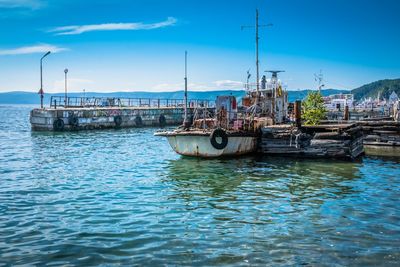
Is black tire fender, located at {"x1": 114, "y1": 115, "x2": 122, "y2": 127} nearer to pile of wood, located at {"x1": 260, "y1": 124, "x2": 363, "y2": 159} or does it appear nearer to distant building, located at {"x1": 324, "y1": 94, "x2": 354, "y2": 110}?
distant building, located at {"x1": 324, "y1": 94, "x2": 354, "y2": 110}

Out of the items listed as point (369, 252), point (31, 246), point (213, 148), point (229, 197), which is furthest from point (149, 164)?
point (369, 252)

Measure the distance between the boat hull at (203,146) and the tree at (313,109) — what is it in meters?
7.53

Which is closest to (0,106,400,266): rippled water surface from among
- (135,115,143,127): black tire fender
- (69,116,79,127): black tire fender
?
(69,116,79,127): black tire fender

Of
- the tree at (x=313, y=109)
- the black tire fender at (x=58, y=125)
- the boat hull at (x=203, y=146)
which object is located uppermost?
the tree at (x=313, y=109)

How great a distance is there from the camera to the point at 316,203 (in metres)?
13.9

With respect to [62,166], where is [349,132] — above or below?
above

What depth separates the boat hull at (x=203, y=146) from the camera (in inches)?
938

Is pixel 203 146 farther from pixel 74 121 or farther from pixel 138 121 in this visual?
pixel 138 121

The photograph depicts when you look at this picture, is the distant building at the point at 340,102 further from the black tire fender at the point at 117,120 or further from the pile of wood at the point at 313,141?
the pile of wood at the point at 313,141

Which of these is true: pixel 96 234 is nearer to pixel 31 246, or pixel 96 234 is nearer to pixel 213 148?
pixel 31 246

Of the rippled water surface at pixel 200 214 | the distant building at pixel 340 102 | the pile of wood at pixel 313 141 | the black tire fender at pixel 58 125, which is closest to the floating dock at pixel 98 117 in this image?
the black tire fender at pixel 58 125

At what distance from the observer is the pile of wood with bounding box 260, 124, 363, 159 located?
2445 centimetres

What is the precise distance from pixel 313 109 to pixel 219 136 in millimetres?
10741

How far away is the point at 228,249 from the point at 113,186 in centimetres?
853
